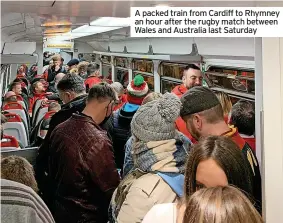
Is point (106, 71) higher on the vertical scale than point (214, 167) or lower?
higher

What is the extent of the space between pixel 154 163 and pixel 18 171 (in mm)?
701

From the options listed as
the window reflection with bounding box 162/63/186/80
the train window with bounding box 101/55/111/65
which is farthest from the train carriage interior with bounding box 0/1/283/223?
the train window with bounding box 101/55/111/65

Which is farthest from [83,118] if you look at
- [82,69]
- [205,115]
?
[82,69]

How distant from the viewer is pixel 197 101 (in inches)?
90.3

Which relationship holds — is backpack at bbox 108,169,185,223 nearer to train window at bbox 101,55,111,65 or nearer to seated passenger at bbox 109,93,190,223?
seated passenger at bbox 109,93,190,223

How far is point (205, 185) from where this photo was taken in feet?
5.27

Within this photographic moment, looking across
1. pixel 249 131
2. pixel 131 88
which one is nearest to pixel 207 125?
pixel 249 131

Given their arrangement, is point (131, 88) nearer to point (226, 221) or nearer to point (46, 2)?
point (46, 2)

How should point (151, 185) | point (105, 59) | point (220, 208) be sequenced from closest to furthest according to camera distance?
point (220, 208) → point (151, 185) → point (105, 59)

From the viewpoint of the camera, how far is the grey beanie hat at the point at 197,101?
7.46 ft

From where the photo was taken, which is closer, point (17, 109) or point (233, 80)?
point (233, 80)

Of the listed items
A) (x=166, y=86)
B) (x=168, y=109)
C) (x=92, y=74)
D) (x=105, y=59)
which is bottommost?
(x=168, y=109)

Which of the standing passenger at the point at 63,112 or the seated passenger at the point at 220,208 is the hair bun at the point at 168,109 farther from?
the standing passenger at the point at 63,112

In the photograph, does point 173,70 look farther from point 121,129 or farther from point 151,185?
point 151,185
